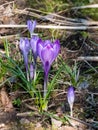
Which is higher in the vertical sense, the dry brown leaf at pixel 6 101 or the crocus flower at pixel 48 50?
the crocus flower at pixel 48 50

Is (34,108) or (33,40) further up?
(33,40)

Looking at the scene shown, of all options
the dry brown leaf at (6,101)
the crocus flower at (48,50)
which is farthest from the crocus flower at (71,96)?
the dry brown leaf at (6,101)

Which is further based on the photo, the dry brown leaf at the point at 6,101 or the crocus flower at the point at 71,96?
the dry brown leaf at the point at 6,101

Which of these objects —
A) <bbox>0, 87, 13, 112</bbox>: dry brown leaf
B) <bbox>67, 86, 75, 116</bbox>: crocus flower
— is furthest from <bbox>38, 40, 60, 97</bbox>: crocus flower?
<bbox>0, 87, 13, 112</bbox>: dry brown leaf

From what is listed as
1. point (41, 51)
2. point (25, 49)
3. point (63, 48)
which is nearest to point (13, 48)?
point (63, 48)

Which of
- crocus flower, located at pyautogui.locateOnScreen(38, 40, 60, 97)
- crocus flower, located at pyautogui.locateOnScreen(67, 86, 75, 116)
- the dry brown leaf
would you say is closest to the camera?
crocus flower, located at pyautogui.locateOnScreen(38, 40, 60, 97)

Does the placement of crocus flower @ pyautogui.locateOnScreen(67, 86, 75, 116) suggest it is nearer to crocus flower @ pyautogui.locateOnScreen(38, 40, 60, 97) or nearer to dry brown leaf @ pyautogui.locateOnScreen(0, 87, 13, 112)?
crocus flower @ pyautogui.locateOnScreen(38, 40, 60, 97)

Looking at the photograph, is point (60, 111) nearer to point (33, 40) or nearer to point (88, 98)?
point (88, 98)

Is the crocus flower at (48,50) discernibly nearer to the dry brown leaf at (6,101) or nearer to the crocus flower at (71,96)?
the crocus flower at (71,96)
